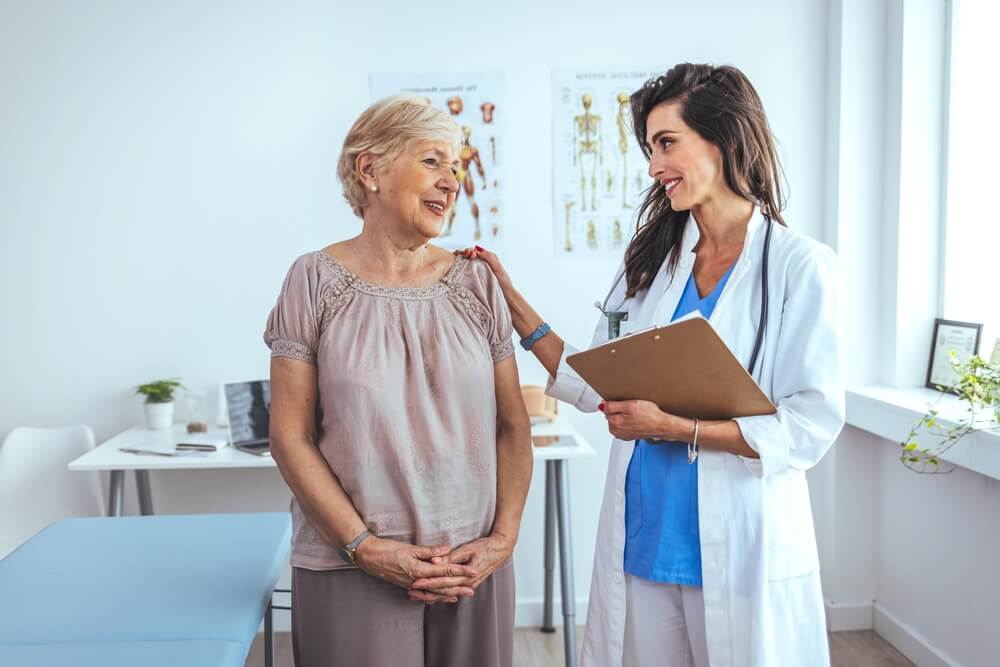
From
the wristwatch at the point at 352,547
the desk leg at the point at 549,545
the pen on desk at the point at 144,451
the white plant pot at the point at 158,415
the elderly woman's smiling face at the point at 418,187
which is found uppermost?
the elderly woman's smiling face at the point at 418,187

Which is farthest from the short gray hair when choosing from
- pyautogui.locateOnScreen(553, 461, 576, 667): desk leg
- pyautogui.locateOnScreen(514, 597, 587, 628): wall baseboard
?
pyautogui.locateOnScreen(514, 597, 587, 628): wall baseboard

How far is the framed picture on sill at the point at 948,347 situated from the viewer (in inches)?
109

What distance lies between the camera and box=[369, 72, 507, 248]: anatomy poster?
3.17 m

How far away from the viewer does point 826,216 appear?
10.7ft

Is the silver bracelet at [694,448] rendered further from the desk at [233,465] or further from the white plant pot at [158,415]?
the white plant pot at [158,415]

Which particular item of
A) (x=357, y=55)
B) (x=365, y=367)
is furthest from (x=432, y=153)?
(x=357, y=55)

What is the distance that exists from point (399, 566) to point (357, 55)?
7.38ft

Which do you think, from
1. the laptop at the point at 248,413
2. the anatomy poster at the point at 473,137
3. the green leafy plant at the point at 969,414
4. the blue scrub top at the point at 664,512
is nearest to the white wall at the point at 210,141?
the anatomy poster at the point at 473,137

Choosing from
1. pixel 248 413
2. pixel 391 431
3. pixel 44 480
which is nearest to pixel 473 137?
pixel 248 413

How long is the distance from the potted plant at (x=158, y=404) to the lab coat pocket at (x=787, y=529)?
88.5 inches

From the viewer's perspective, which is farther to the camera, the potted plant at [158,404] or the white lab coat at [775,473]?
the potted plant at [158,404]

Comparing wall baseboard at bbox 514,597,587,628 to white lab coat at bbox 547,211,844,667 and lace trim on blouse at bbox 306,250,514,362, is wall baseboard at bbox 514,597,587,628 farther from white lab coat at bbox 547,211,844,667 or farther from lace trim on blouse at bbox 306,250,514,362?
lace trim on blouse at bbox 306,250,514,362

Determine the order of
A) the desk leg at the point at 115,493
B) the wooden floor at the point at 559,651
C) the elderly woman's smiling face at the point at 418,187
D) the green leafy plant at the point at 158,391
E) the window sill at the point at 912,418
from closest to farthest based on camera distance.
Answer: the elderly woman's smiling face at the point at 418,187 → the window sill at the point at 912,418 → the desk leg at the point at 115,493 → the wooden floor at the point at 559,651 → the green leafy plant at the point at 158,391

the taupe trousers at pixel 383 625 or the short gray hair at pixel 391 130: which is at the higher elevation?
the short gray hair at pixel 391 130
